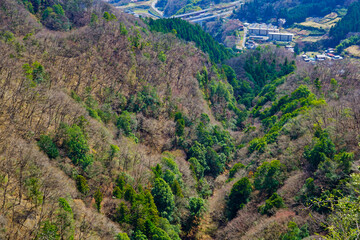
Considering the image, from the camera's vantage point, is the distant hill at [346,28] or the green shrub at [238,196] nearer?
the green shrub at [238,196]

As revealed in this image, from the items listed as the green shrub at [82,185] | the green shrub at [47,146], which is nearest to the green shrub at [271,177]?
the green shrub at [82,185]

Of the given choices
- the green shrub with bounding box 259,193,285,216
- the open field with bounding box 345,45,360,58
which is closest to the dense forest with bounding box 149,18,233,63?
the open field with bounding box 345,45,360,58

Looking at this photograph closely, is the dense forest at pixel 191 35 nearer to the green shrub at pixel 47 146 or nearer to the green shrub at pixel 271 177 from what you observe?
the green shrub at pixel 271 177

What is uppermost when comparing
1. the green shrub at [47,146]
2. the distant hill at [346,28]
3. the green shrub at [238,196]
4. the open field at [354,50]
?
the distant hill at [346,28]

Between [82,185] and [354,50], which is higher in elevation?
[354,50]

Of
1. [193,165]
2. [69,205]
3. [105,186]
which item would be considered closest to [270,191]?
[193,165]

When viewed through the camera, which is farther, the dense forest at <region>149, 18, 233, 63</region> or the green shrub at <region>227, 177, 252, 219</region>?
the dense forest at <region>149, 18, 233, 63</region>

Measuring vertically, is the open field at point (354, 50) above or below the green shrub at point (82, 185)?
above

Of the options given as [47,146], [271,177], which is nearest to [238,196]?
[271,177]

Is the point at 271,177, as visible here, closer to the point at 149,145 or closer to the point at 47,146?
the point at 149,145

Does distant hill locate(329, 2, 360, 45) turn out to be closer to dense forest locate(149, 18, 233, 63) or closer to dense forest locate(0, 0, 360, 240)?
dense forest locate(149, 18, 233, 63)
